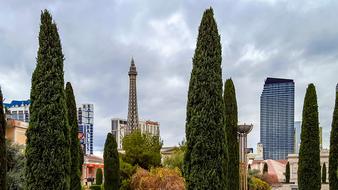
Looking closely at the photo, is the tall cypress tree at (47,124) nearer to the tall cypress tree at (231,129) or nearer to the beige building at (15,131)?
the tall cypress tree at (231,129)

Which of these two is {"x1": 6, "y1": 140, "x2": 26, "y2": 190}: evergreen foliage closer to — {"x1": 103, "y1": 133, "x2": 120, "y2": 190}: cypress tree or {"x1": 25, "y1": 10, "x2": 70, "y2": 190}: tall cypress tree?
{"x1": 25, "y1": 10, "x2": 70, "y2": 190}: tall cypress tree

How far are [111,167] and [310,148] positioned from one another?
35.9ft

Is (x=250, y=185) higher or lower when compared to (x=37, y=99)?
lower

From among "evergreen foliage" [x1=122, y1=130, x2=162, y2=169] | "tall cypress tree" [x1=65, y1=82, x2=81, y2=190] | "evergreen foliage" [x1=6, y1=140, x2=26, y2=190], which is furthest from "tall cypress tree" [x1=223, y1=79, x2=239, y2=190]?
"evergreen foliage" [x1=122, y1=130, x2=162, y2=169]

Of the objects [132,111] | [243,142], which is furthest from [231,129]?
[132,111]

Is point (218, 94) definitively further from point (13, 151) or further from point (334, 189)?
point (334, 189)

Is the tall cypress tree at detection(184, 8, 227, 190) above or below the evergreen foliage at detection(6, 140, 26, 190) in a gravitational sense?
above

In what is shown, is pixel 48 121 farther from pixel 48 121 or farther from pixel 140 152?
pixel 140 152

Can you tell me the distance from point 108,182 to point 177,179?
13.3 ft

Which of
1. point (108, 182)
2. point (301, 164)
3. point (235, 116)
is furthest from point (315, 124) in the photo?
point (108, 182)

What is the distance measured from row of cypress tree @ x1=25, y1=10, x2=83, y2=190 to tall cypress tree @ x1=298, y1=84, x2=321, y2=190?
15386 mm

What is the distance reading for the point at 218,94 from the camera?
14.0 meters

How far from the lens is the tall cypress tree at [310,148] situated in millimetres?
24859

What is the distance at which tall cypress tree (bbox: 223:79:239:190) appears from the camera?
22719 mm
